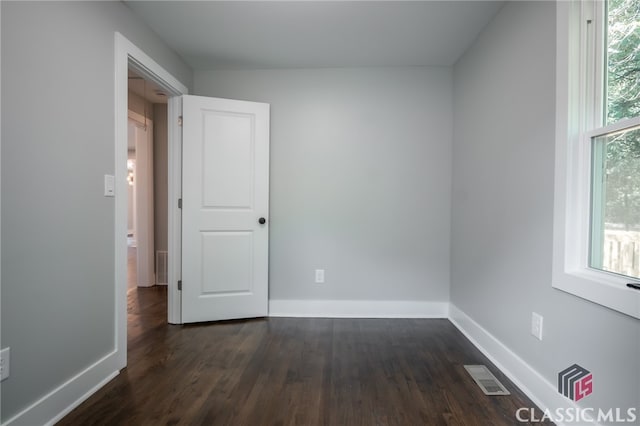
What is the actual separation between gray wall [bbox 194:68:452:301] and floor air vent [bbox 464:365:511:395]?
103 centimetres

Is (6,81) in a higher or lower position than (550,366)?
higher

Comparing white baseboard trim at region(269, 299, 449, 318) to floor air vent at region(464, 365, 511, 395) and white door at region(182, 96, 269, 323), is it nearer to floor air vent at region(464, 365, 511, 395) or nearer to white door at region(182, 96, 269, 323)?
white door at region(182, 96, 269, 323)

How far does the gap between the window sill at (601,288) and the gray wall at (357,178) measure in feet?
5.01

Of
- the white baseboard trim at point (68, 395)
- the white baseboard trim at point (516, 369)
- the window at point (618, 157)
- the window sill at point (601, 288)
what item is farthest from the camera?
the white baseboard trim at point (516, 369)

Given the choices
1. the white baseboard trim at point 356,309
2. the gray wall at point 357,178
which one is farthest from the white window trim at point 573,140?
the white baseboard trim at point 356,309

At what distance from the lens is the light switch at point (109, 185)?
190cm

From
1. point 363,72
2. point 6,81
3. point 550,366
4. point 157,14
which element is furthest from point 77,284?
point 363,72

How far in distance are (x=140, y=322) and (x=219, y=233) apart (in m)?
1.06

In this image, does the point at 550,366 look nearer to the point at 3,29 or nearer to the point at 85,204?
the point at 85,204

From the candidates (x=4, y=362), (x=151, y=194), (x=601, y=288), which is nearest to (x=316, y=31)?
(x=601, y=288)

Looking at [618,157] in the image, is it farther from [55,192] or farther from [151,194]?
[151,194]

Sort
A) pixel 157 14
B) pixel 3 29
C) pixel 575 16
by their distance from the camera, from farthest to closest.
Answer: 1. pixel 157 14
2. pixel 575 16
3. pixel 3 29

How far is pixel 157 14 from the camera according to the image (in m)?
2.22

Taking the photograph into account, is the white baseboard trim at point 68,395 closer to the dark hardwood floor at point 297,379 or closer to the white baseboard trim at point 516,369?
the dark hardwood floor at point 297,379
